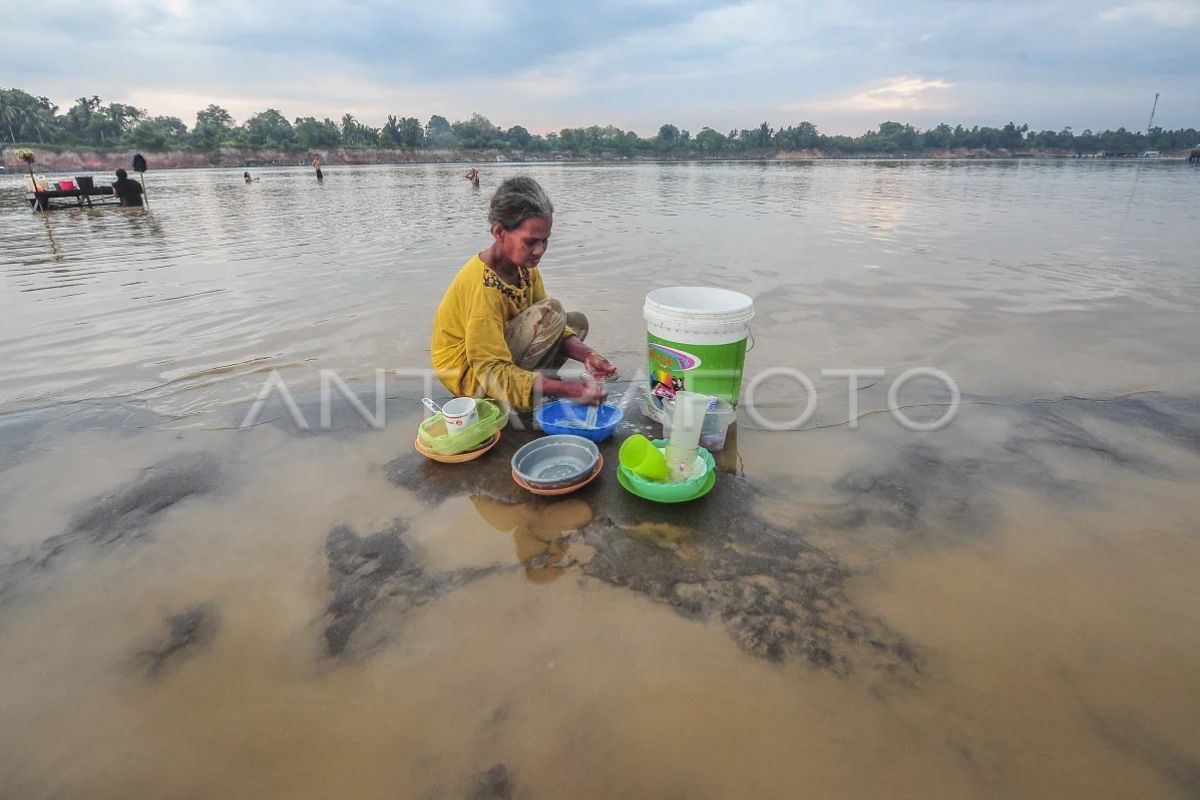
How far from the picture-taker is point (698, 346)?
2977 mm

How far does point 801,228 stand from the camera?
39.4ft

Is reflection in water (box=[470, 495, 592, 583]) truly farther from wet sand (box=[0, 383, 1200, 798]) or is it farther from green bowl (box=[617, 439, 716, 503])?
green bowl (box=[617, 439, 716, 503])

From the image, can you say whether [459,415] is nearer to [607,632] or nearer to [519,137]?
[607,632]

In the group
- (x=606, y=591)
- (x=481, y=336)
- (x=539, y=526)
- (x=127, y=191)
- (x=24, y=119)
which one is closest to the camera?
(x=606, y=591)

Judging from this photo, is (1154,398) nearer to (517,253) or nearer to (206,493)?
(517,253)

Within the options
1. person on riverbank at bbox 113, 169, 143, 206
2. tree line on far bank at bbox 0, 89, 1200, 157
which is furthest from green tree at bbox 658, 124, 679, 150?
person on riverbank at bbox 113, 169, 143, 206

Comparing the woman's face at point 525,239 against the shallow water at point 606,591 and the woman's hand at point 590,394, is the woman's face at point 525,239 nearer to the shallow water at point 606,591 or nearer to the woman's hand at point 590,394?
the woman's hand at point 590,394

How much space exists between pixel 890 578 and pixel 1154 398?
3.02 meters

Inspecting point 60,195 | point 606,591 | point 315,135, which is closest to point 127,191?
point 60,195

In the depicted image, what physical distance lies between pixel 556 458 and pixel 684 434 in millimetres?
763

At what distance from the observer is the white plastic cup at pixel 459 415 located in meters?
3.07

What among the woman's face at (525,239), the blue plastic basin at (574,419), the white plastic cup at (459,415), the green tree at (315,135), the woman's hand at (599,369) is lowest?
the blue plastic basin at (574,419)

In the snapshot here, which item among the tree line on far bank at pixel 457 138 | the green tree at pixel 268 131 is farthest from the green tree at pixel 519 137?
the green tree at pixel 268 131

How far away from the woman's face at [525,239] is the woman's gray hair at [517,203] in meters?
0.03
